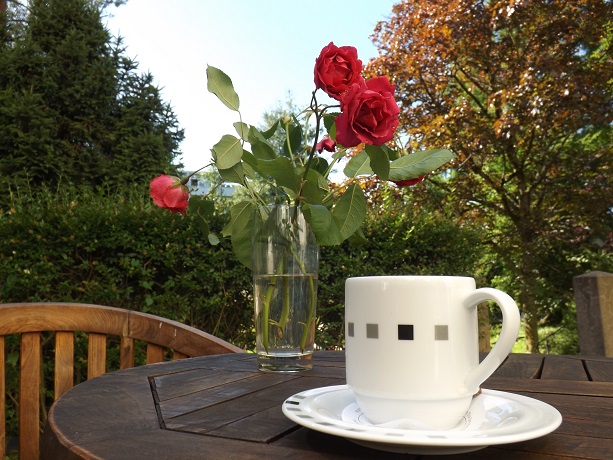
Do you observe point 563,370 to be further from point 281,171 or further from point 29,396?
point 29,396

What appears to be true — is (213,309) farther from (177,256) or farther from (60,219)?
(60,219)

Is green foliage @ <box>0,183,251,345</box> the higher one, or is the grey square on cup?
green foliage @ <box>0,183,251,345</box>

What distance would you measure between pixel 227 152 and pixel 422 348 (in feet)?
1.73

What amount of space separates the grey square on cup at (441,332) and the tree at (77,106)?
503cm

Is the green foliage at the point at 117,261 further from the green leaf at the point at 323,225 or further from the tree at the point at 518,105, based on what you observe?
the tree at the point at 518,105

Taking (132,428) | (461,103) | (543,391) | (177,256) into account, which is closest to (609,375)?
(543,391)

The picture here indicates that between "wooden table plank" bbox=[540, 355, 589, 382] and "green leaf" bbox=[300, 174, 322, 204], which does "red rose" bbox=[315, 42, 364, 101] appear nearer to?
"green leaf" bbox=[300, 174, 322, 204]

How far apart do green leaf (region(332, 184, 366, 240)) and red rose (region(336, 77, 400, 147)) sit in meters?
0.14

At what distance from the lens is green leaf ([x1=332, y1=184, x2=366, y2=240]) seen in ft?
2.98

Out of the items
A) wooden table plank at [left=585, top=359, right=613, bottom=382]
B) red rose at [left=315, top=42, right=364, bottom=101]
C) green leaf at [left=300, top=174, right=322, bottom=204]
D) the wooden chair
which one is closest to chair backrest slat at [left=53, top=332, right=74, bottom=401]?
the wooden chair

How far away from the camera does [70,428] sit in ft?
1.89

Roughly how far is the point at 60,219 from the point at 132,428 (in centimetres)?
227

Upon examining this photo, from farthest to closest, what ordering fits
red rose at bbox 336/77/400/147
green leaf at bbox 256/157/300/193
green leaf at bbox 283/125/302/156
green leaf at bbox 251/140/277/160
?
green leaf at bbox 283/125/302/156, green leaf at bbox 251/140/277/160, green leaf at bbox 256/157/300/193, red rose at bbox 336/77/400/147

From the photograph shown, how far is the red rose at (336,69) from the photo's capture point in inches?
34.9
